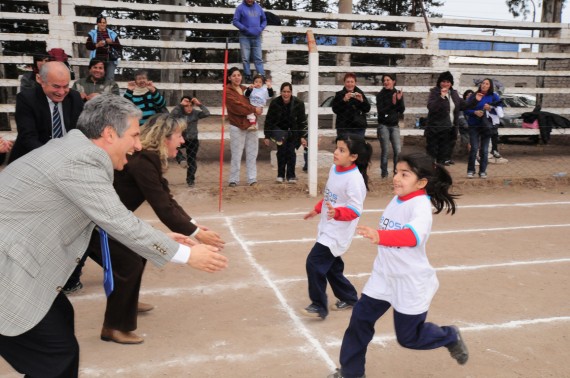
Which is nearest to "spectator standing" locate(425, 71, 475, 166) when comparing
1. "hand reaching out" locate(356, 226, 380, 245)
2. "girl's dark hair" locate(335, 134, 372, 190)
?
"girl's dark hair" locate(335, 134, 372, 190)

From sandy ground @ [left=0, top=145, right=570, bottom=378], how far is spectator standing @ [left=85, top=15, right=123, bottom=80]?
3.75 meters

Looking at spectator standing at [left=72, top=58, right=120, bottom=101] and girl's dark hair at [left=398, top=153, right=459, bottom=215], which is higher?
spectator standing at [left=72, top=58, right=120, bottom=101]

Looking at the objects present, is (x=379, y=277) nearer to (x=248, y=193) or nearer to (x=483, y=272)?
(x=483, y=272)

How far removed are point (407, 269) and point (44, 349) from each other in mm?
2076

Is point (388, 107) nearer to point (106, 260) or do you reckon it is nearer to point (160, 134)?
point (160, 134)

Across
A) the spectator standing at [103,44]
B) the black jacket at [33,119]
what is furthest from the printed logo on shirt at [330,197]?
the spectator standing at [103,44]

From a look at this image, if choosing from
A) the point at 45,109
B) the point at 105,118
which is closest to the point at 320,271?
the point at 105,118

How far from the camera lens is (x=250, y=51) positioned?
41.1 feet

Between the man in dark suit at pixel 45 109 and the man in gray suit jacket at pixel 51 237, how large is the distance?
2.99 meters

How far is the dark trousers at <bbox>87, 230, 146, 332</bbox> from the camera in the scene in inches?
170

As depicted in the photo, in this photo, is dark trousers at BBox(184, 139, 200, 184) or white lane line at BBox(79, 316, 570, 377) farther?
dark trousers at BBox(184, 139, 200, 184)

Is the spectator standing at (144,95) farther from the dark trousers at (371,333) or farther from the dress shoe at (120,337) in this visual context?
the dark trousers at (371,333)

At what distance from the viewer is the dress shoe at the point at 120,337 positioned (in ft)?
14.4

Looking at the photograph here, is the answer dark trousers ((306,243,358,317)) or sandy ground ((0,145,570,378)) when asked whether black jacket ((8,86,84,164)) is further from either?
dark trousers ((306,243,358,317))
